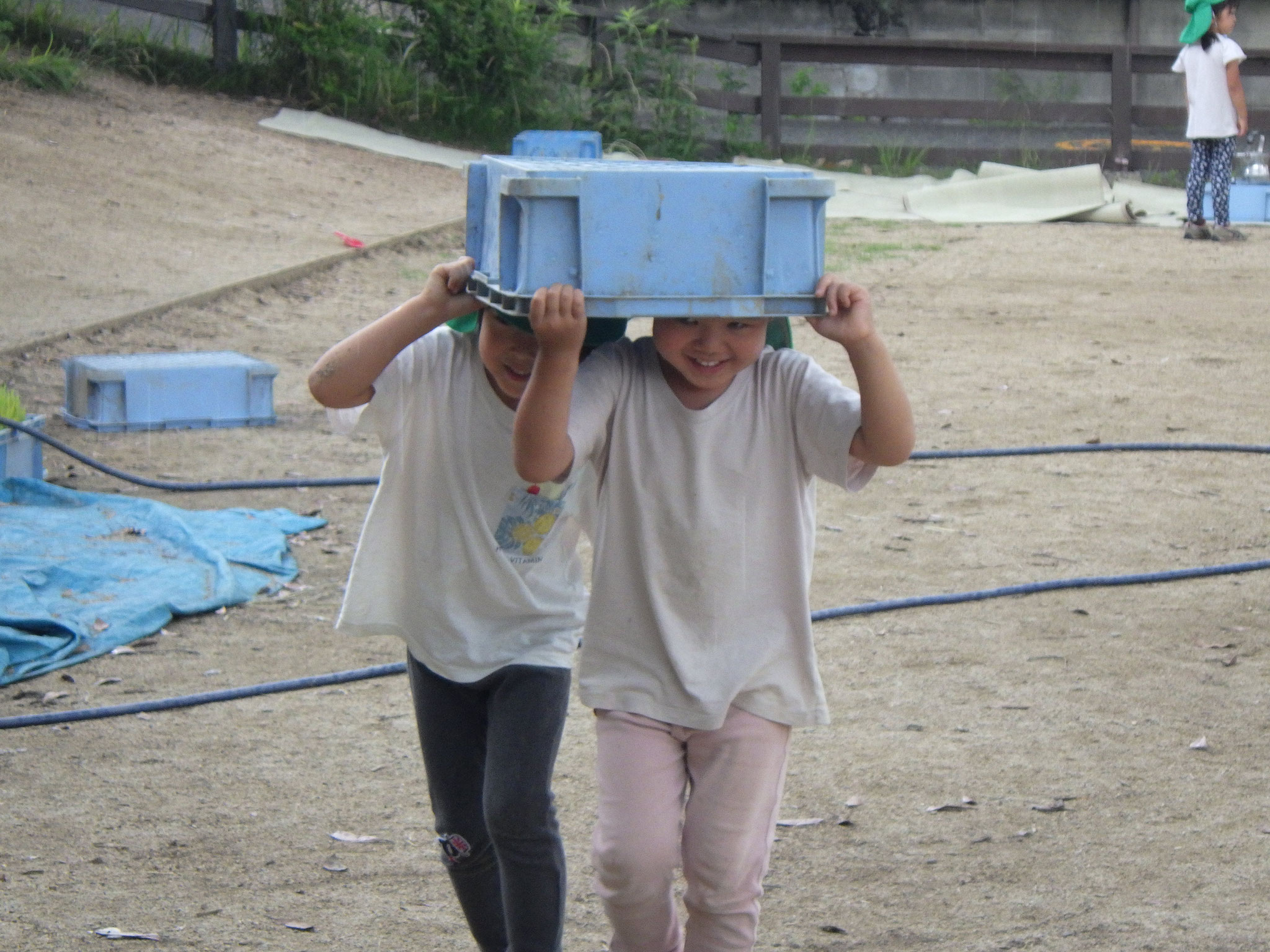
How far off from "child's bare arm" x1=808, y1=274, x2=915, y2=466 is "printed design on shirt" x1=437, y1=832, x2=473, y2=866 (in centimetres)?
91

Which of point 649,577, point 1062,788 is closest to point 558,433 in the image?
point 649,577

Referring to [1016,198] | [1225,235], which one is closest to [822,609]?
[1225,235]

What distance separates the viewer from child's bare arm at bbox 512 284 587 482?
6.25ft

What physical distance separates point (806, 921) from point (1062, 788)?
0.83 meters

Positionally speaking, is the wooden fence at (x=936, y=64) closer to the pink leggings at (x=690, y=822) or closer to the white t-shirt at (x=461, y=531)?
the white t-shirt at (x=461, y=531)

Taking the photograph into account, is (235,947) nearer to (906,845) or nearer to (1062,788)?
(906,845)

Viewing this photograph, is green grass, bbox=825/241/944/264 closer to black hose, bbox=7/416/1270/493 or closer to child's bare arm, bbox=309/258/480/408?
black hose, bbox=7/416/1270/493

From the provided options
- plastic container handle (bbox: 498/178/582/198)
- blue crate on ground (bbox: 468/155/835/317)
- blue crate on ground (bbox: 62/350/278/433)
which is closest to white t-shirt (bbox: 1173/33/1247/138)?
blue crate on ground (bbox: 62/350/278/433)

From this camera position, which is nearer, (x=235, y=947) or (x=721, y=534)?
(x=721, y=534)

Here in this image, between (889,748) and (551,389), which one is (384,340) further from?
(889,748)

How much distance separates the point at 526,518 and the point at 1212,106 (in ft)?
34.0

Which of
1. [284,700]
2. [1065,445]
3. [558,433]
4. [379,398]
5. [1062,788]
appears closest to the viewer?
[558,433]

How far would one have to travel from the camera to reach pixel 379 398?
2.35m

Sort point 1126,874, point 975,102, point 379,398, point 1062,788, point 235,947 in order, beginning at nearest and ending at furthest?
1. point 379,398
2. point 235,947
3. point 1126,874
4. point 1062,788
5. point 975,102
